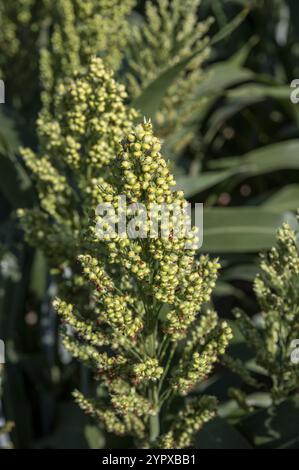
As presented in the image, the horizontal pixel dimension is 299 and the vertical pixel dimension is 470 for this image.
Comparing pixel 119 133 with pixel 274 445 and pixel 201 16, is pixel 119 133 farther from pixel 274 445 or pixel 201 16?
pixel 201 16

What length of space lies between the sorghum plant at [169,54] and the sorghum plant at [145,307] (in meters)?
0.75

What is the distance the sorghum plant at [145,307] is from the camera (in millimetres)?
1008

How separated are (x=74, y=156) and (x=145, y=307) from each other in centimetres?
41

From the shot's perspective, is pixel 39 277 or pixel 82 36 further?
pixel 39 277

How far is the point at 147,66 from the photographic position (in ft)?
6.19

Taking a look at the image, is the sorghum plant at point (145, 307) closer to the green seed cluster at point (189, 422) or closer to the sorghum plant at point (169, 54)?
the green seed cluster at point (189, 422)

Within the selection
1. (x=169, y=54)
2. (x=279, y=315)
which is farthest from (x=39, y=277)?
(x=279, y=315)

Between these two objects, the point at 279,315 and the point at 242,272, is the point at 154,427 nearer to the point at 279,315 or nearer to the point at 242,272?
the point at 279,315

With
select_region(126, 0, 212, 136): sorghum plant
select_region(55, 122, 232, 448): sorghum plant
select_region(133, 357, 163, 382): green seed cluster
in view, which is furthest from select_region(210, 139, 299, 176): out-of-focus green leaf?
select_region(133, 357, 163, 382): green seed cluster

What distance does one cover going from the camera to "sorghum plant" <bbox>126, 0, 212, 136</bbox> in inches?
72.2

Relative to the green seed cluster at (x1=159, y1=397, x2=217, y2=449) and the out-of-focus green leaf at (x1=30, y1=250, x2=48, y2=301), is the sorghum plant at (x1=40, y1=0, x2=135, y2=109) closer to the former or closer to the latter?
the out-of-focus green leaf at (x1=30, y1=250, x2=48, y2=301)

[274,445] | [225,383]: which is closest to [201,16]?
[225,383]

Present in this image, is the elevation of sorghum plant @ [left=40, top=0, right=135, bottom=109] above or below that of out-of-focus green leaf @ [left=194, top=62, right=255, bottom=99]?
below

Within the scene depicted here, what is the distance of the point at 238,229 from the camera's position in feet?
6.95
